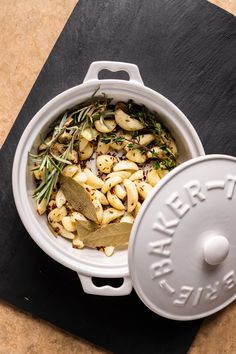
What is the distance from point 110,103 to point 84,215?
0.20m

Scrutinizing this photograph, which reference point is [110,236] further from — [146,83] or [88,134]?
[146,83]

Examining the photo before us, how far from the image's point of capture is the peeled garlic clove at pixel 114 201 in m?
1.03

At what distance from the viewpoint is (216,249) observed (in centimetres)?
88

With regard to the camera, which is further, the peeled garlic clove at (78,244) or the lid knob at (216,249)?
the peeled garlic clove at (78,244)

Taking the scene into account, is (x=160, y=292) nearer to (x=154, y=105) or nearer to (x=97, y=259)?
(x=97, y=259)

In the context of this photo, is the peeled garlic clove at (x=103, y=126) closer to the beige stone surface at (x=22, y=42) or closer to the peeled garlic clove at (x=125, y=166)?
the peeled garlic clove at (x=125, y=166)

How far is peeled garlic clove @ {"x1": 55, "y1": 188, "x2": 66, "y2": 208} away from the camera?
3.35ft

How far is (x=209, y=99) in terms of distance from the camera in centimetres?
111

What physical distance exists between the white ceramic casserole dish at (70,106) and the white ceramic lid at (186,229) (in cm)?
7

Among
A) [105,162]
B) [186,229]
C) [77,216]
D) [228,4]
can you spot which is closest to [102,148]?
[105,162]

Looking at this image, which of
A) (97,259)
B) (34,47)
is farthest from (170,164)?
(34,47)

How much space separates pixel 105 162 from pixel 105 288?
0.22 m

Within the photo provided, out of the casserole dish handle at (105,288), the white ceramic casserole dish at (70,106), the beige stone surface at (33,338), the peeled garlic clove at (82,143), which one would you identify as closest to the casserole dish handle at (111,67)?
the white ceramic casserole dish at (70,106)

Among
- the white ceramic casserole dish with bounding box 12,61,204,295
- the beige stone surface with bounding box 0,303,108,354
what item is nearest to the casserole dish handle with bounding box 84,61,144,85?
the white ceramic casserole dish with bounding box 12,61,204,295
